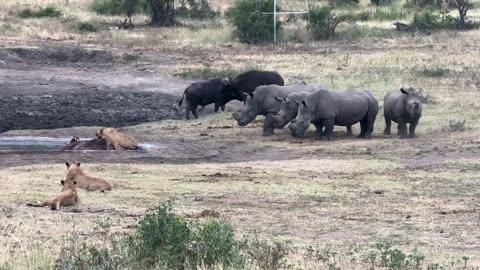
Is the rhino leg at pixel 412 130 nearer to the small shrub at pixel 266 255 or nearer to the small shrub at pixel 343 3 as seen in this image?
the small shrub at pixel 266 255

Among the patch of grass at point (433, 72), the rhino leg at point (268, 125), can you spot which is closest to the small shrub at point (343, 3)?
the patch of grass at point (433, 72)

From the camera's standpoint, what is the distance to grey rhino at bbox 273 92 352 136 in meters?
24.7

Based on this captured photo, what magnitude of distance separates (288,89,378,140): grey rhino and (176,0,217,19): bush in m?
30.2

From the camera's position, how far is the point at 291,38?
142ft

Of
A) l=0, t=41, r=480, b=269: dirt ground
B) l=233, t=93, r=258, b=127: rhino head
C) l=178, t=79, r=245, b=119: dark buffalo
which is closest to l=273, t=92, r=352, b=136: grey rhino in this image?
l=0, t=41, r=480, b=269: dirt ground

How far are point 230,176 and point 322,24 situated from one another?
2627cm

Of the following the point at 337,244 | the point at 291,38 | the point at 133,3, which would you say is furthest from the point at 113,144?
the point at 133,3

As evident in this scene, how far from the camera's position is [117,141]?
70.8 ft

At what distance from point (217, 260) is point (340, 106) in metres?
14.2

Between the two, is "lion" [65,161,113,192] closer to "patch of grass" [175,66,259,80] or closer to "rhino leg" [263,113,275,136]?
"rhino leg" [263,113,275,136]

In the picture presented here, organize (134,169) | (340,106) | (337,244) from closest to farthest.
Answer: (337,244), (134,169), (340,106)

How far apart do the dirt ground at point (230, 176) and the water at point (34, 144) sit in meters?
0.43

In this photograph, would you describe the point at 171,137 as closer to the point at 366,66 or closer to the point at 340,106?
the point at 340,106

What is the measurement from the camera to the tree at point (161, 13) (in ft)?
159
